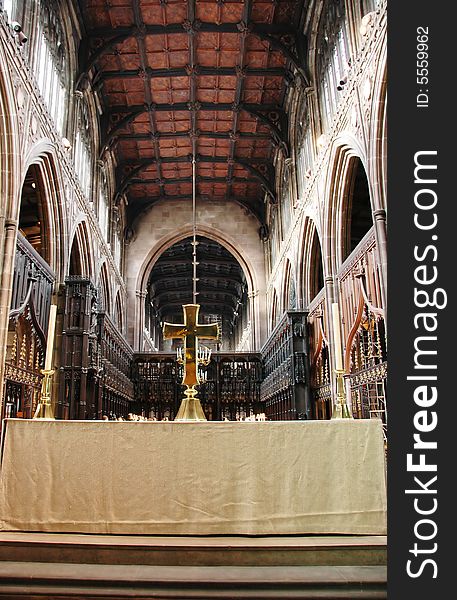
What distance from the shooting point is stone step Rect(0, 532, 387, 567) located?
336 centimetres

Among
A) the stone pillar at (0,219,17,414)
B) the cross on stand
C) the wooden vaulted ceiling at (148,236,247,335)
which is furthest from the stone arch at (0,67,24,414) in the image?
the wooden vaulted ceiling at (148,236,247,335)

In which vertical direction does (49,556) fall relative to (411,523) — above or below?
below

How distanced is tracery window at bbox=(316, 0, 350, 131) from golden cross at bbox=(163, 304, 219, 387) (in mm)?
7547

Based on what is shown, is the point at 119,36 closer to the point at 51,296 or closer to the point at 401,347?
the point at 51,296

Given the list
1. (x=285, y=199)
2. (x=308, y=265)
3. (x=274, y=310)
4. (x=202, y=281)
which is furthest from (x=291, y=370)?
(x=202, y=281)

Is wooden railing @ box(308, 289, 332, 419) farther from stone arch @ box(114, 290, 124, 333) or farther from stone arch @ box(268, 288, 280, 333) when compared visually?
stone arch @ box(114, 290, 124, 333)

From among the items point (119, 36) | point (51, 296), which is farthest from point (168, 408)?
point (119, 36)

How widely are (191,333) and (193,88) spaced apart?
13841 mm

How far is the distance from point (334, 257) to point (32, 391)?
7.41 m

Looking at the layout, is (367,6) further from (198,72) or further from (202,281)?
(202,281)

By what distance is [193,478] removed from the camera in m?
3.75

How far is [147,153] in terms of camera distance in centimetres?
2203

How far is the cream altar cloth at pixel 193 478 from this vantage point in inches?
145

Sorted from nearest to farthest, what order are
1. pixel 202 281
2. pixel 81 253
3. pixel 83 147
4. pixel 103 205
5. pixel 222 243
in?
pixel 81 253, pixel 83 147, pixel 103 205, pixel 222 243, pixel 202 281
